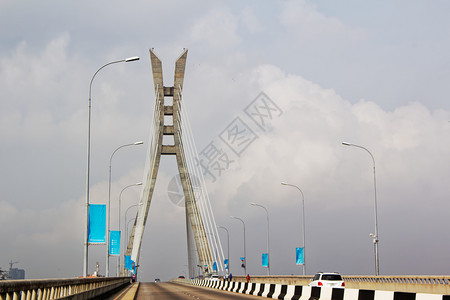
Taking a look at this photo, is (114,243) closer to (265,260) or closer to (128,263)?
(128,263)

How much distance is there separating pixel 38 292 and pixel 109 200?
36.5 metres

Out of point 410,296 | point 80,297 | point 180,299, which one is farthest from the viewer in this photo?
point 180,299

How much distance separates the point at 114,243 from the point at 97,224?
27691 mm

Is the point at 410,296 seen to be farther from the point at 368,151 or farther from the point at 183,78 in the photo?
the point at 183,78

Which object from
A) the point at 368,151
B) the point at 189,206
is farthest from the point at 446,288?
the point at 189,206

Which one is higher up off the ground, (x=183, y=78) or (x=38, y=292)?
(x=183, y=78)

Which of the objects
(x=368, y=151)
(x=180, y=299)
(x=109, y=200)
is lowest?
(x=180, y=299)

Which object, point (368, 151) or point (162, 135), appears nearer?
point (368, 151)

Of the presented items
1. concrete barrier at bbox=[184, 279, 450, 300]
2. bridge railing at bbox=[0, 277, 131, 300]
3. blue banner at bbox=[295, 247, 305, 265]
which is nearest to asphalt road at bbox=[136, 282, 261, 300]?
concrete barrier at bbox=[184, 279, 450, 300]

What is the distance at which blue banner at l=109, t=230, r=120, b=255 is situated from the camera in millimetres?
53031

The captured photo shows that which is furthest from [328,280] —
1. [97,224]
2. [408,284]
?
[97,224]

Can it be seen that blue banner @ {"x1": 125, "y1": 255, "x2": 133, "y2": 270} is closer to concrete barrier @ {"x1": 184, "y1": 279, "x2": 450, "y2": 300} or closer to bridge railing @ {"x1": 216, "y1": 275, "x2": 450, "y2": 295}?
bridge railing @ {"x1": 216, "y1": 275, "x2": 450, "y2": 295}

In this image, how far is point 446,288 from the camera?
104 feet

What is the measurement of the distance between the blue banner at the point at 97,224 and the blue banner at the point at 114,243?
26.2 metres
